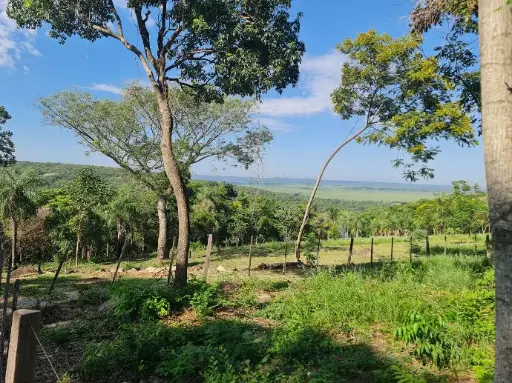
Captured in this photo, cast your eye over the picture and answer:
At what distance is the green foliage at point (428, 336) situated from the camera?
502 cm

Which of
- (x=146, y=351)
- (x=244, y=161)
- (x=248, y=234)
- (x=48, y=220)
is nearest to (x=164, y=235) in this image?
(x=244, y=161)

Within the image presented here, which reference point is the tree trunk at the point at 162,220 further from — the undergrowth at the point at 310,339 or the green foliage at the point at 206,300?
the undergrowth at the point at 310,339

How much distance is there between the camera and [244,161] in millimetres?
21203

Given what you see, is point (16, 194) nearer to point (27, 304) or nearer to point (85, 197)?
point (85, 197)

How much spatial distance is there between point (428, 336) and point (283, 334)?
2107 mm

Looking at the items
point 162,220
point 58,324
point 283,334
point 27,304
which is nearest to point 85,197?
point 162,220

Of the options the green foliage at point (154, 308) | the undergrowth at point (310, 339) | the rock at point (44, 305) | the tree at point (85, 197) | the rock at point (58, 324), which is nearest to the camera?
the undergrowth at point (310, 339)

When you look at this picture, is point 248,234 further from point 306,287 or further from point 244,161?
point 306,287

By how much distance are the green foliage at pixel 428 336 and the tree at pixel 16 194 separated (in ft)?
61.2

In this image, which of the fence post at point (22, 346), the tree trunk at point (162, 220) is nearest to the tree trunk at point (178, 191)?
the fence post at point (22, 346)

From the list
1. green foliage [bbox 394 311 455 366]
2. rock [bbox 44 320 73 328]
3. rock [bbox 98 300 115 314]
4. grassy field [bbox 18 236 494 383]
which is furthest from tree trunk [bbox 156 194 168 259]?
green foliage [bbox 394 311 455 366]

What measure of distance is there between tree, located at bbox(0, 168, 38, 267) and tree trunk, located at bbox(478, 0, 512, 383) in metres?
20.5

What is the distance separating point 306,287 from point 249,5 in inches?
287

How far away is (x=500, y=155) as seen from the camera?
7.79 ft
